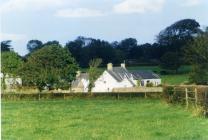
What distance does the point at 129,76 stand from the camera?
111625 mm

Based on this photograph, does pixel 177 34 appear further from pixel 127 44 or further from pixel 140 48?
pixel 127 44

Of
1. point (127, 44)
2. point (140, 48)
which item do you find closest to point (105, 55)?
point (140, 48)

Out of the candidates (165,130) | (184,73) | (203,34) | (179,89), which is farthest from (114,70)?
(165,130)

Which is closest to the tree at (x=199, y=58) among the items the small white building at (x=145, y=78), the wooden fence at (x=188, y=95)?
the small white building at (x=145, y=78)

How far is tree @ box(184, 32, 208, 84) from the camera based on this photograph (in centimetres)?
7510

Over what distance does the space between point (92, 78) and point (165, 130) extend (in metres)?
77.1

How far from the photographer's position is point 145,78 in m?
117

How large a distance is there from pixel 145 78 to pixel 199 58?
37408 mm

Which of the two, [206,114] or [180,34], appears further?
[180,34]

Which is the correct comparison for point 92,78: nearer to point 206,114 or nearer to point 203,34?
point 203,34

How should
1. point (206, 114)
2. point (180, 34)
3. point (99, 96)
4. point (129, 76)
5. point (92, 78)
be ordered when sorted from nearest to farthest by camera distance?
1. point (206, 114)
2. point (99, 96)
3. point (92, 78)
4. point (129, 76)
5. point (180, 34)

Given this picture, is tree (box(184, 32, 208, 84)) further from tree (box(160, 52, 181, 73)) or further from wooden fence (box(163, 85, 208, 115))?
wooden fence (box(163, 85, 208, 115))

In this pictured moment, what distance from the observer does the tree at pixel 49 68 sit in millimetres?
92000

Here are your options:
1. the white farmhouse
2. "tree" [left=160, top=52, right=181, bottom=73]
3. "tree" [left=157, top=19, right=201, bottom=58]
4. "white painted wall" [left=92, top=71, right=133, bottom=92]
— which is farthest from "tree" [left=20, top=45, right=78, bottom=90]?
"tree" [left=157, top=19, right=201, bottom=58]
